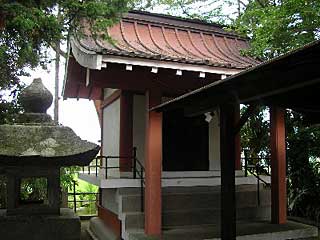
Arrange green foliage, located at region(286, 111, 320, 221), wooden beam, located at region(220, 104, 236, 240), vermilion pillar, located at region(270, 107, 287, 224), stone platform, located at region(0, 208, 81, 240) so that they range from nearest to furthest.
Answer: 1. wooden beam, located at region(220, 104, 236, 240)
2. stone platform, located at region(0, 208, 81, 240)
3. vermilion pillar, located at region(270, 107, 287, 224)
4. green foliage, located at region(286, 111, 320, 221)

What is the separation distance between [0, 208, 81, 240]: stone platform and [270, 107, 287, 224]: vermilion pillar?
4358 mm

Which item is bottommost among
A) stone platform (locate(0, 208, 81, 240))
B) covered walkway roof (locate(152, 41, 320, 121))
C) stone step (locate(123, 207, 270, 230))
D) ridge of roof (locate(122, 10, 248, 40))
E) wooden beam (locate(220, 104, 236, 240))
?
stone step (locate(123, 207, 270, 230))

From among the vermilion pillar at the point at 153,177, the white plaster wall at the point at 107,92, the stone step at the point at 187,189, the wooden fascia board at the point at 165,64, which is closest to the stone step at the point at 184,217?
the vermilion pillar at the point at 153,177

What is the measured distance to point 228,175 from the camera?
15.7 feet

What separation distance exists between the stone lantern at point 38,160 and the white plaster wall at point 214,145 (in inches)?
159

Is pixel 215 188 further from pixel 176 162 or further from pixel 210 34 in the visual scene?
pixel 210 34

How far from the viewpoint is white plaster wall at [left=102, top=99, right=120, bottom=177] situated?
873 cm

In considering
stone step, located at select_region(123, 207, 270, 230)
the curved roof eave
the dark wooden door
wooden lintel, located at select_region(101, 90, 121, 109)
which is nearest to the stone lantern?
the curved roof eave

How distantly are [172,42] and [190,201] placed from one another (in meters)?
3.51

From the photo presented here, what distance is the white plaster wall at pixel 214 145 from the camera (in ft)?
29.2

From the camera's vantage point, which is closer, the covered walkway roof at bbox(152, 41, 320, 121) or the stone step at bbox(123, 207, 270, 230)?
the covered walkway roof at bbox(152, 41, 320, 121)

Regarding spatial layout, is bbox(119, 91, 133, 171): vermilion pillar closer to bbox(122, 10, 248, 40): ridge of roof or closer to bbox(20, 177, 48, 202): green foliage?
bbox(122, 10, 248, 40): ridge of roof

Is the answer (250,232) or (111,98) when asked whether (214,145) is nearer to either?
(250,232)

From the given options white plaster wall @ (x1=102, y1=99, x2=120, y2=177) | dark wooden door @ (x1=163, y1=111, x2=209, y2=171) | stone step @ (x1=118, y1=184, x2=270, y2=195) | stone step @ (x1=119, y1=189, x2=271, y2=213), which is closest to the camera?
stone step @ (x1=119, y1=189, x2=271, y2=213)
